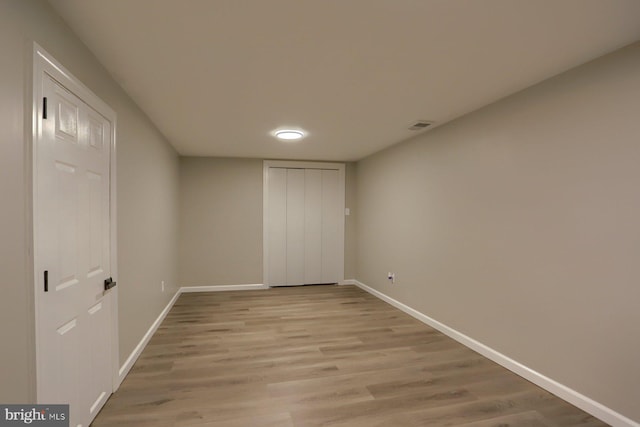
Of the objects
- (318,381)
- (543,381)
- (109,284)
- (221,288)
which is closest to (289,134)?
(109,284)

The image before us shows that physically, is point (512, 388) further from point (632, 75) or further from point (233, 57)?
point (233, 57)

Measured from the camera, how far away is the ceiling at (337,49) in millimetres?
1529

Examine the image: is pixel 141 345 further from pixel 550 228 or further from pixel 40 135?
pixel 550 228

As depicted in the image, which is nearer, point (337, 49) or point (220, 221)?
point (337, 49)

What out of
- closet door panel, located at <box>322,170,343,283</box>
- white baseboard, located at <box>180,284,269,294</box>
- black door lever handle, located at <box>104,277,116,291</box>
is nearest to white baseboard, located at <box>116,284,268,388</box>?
white baseboard, located at <box>180,284,269,294</box>

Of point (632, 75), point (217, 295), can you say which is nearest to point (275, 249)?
point (217, 295)

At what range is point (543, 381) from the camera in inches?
92.2

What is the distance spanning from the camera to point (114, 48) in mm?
1874

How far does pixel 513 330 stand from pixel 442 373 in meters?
0.72

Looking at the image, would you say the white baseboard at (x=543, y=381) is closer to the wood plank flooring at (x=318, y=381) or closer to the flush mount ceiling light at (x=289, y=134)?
the wood plank flooring at (x=318, y=381)

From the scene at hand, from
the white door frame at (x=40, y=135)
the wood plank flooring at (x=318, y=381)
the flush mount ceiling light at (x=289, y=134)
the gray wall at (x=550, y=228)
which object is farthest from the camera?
the flush mount ceiling light at (x=289, y=134)

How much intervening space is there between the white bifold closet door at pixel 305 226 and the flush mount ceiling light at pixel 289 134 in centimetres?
173

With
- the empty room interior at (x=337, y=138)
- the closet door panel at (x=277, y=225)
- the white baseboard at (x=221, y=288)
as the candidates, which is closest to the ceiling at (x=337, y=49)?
the empty room interior at (x=337, y=138)

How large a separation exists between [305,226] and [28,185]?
14.9 ft
